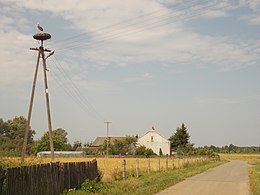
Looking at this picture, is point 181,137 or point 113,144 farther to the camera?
point 181,137

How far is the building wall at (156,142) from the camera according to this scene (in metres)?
99.4

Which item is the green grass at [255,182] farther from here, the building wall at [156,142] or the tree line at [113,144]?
the building wall at [156,142]

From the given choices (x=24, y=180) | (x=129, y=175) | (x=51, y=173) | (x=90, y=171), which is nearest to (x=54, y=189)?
(x=51, y=173)

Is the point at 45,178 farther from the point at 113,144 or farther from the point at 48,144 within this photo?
the point at 48,144

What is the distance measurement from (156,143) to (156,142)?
0.24 metres

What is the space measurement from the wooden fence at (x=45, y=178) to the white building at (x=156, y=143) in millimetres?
81675

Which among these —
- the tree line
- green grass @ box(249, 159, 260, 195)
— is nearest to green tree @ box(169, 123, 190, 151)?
the tree line

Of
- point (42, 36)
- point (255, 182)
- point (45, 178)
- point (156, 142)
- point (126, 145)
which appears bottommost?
point (255, 182)

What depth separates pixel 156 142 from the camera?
99.9 m

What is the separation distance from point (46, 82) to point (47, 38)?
3.40 m

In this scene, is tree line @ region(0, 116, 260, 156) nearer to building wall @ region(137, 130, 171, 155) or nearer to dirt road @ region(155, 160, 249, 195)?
building wall @ region(137, 130, 171, 155)

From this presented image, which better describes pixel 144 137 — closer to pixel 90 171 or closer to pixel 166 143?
pixel 166 143

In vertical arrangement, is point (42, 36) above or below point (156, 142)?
above

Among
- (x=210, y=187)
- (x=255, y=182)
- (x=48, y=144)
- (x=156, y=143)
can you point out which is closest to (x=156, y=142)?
(x=156, y=143)
